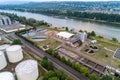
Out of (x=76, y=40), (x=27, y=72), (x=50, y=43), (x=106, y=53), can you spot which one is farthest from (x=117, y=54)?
(x=27, y=72)

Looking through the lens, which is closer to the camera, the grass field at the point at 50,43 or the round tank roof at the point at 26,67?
the round tank roof at the point at 26,67

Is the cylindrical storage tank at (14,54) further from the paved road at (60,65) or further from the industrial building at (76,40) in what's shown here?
the industrial building at (76,40)

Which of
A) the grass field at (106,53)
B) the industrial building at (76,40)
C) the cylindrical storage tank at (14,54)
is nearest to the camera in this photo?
the cylindrical storage tank at (14,54)

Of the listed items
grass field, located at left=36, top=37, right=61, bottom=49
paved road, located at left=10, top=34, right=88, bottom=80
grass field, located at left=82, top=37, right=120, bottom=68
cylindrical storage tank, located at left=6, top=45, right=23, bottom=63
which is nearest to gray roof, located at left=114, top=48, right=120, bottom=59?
grass field, located at left=82, top=37, right=120, bottom=68

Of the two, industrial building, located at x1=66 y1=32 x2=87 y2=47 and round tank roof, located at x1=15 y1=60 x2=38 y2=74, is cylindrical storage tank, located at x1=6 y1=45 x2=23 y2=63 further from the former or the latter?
industrial building, located at x1=66 y1=32 x2=87 y2=47

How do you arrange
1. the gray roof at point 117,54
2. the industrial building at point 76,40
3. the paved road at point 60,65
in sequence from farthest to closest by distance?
the industrial building at point 76,40, the gray roof at point 117,54, the paved road at point 60,65

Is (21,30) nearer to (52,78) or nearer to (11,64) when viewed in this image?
(11,64)

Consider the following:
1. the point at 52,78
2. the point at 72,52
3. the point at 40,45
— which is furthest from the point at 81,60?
the point at 40,45

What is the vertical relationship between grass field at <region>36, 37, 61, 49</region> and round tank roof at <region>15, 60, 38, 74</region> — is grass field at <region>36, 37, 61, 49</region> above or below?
below

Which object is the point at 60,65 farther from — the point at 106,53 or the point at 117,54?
the point at 117,54

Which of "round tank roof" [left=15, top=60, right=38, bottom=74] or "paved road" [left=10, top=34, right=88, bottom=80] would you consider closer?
"round tank roof" [left=15, top=60, right=38, bottom=74]

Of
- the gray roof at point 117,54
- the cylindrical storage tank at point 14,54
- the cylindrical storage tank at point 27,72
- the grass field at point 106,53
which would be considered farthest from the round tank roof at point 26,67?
the gray roof at point 117,54
